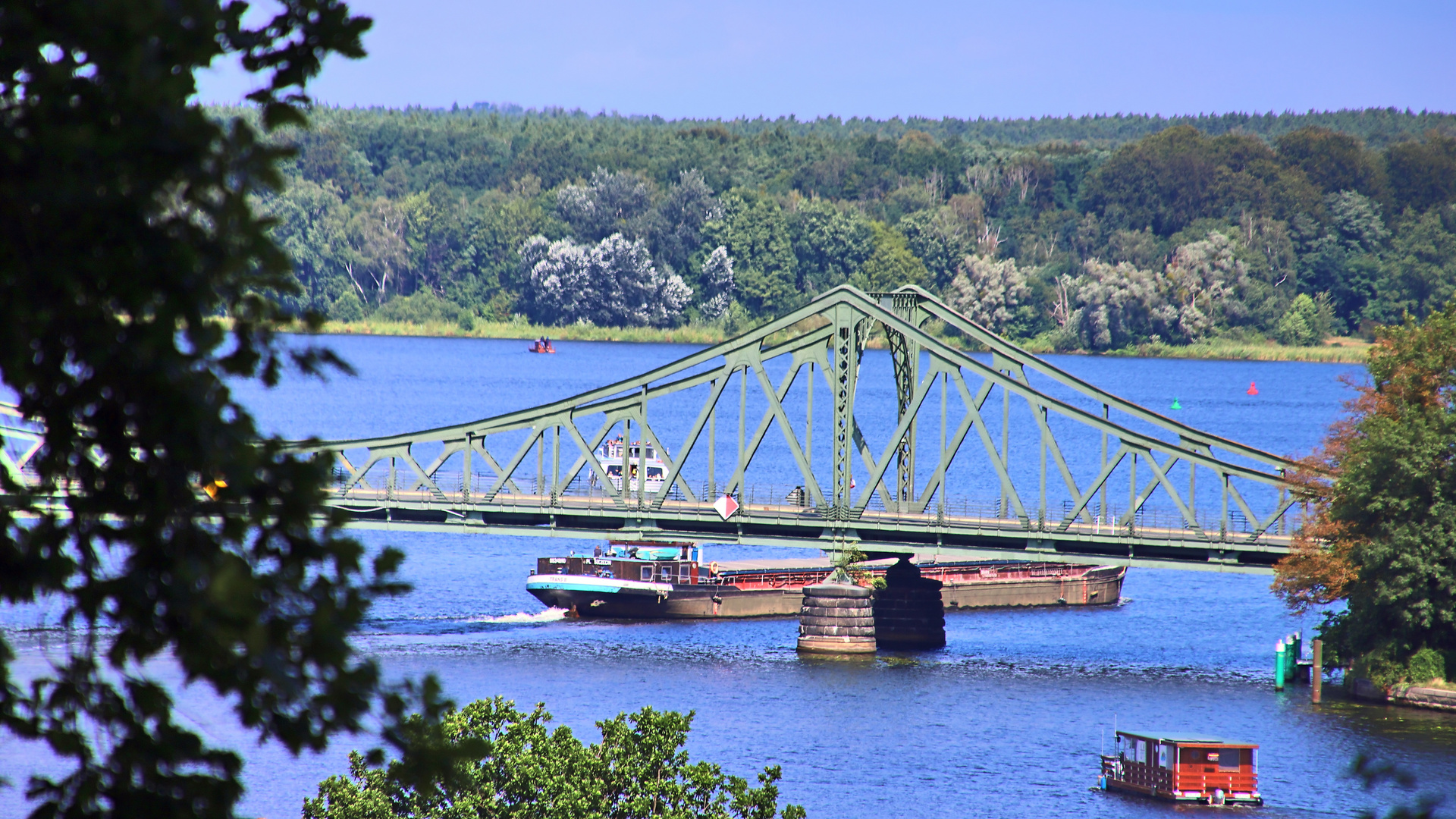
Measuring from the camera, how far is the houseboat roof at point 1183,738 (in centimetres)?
3931

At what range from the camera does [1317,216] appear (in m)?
195

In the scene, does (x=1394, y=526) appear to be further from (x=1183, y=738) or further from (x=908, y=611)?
(x=908, y=611)

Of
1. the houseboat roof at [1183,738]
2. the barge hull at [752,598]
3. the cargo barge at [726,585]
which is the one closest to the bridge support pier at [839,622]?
the cargo barge at [726,585]

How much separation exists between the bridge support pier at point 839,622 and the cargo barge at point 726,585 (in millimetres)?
3983

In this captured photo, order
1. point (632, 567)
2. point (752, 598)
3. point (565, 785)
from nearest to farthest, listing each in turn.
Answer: point (565, 785) < point (632, 567) < point (752, 598)

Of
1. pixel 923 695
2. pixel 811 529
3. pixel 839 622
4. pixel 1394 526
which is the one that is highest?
A: pixel 1394 526

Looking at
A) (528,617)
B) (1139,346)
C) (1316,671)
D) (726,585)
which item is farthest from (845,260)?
(1316,671)

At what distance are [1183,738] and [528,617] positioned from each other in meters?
27.7

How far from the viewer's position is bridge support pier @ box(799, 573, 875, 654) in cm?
5512

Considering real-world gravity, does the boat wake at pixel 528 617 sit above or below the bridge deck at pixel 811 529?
below

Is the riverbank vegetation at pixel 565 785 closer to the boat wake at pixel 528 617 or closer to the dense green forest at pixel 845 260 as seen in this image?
the boat wake at pixel 528 617

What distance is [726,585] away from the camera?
65.8 m

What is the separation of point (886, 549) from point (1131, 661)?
8.58 m

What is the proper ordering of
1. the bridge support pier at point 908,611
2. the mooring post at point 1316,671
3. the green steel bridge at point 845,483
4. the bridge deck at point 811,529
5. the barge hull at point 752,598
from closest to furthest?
the mooring post at point 1316,671 → the bridge deck at point 811,529 → the green steel bridge at point 845,483 → the bridge support pier at point 908,611 → the barge hull at point 752,598
